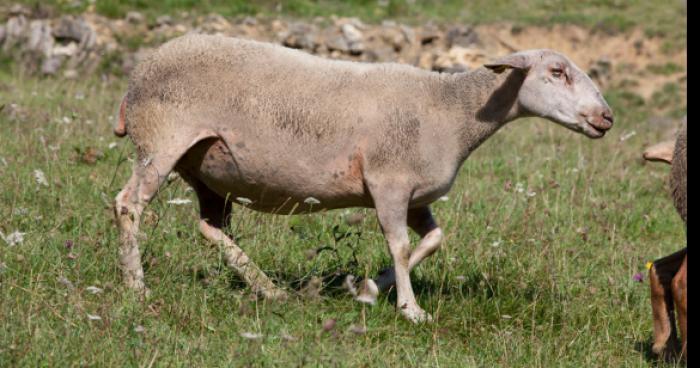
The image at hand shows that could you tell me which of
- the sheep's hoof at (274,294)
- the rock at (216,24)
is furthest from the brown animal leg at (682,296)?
the rock at (216,24)

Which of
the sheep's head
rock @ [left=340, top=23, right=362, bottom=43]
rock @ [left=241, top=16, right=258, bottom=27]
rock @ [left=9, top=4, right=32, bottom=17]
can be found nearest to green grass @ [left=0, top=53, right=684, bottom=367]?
the sheep's head

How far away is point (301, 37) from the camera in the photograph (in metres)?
15.4

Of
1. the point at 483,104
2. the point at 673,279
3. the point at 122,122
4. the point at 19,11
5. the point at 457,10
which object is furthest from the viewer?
the point at 457,10

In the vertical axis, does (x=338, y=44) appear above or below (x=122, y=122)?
below

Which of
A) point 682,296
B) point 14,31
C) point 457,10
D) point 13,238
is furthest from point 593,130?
point 457,10

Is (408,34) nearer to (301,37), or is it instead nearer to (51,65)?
(301,37)

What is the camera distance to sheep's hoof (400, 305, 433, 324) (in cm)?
557

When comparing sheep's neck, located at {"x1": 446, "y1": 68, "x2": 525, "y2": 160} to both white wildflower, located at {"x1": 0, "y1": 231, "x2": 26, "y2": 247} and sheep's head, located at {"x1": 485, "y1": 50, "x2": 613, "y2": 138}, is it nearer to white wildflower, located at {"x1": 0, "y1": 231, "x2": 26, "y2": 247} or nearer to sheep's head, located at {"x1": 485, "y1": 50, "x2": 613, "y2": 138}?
sheep's head, located at {"x1": 485, "y1": 50, "x2": 613, "y2": 138}

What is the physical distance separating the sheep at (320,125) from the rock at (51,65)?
305 inches

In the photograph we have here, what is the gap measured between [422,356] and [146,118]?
1937 millimetres

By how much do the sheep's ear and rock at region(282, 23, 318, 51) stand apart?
9725mm

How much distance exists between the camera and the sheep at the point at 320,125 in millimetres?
5680

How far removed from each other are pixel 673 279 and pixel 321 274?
73.7 inches

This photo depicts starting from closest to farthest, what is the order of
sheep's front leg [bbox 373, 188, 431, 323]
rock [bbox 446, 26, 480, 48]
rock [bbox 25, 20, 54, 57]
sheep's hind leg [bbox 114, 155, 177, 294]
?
sheep's hind leg [bbox 114, 155, 177, 294] → sheep's front leg [bbox 373, 188, 431, 323] → rock [bbox 25, 20, 54, 57] → rock [bbox 446, 26, 480, 48]
